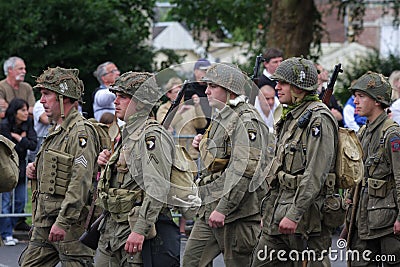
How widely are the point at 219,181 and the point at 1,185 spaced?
184cm

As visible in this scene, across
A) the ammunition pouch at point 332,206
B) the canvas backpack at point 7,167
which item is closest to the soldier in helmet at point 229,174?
the ammunition pouch at point 332,206

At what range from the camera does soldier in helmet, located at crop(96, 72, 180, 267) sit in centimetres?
718

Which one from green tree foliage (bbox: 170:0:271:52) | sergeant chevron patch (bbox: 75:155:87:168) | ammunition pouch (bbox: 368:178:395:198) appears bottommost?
green tree foliage (bbox: 170:0:271:52)

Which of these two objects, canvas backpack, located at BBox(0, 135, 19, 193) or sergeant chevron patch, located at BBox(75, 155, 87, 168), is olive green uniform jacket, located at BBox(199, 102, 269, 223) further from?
canvas backpack, located at BBox(0, 135, 19, 193)

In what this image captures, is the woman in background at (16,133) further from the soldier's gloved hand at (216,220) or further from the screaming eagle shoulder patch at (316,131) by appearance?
the screaming eagle shoulder patch at (316,131)

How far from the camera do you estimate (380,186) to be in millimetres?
8289

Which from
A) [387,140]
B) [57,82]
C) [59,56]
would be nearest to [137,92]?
[57,82]

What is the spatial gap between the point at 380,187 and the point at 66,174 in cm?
268

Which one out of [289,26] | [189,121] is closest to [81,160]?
[189,121]

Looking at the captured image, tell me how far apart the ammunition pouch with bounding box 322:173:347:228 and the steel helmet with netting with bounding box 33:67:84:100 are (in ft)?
7.62

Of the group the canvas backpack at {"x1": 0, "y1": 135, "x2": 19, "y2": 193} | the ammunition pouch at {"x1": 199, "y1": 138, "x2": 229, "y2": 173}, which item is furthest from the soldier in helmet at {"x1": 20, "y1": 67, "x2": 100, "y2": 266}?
the ammunition pouch at {"x1": 199, "y1": 138, "x2": 229, "y2": 173}

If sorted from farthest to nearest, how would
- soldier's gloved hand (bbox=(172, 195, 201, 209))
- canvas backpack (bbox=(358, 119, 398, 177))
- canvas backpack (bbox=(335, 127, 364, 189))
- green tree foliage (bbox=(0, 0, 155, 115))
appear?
1. green tree foliage (bbox=(0, 0, 155, 115))
2. canvas backpack (bbox=(358, 119, 398, 177))
3. canvas backpack (bbox=(335, 127, 364, 189))
4. soldier's gloved hand (bbox=(172, 195, 201, 209))

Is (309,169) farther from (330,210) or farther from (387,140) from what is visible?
(387,140)

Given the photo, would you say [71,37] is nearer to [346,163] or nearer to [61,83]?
[61,83]
